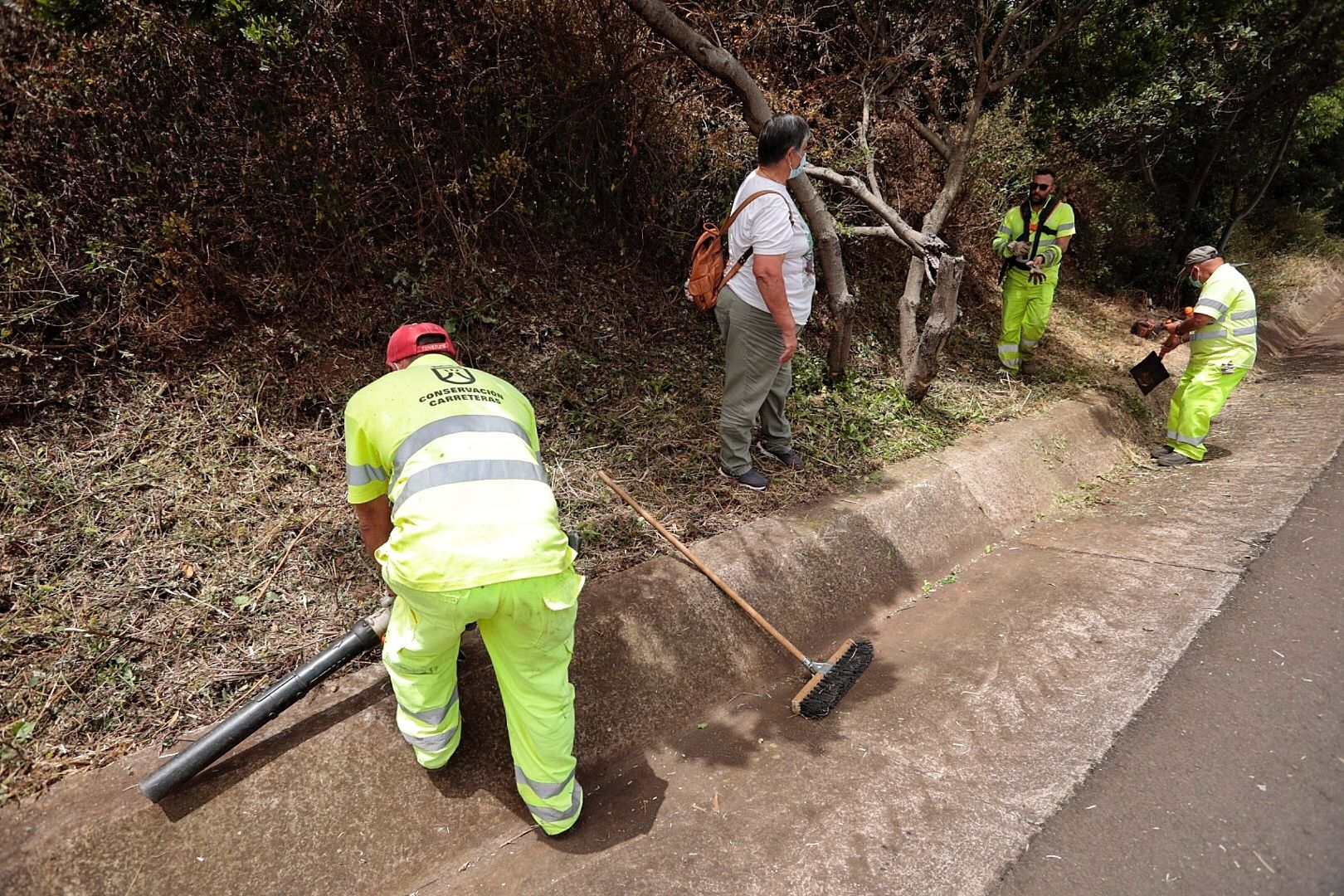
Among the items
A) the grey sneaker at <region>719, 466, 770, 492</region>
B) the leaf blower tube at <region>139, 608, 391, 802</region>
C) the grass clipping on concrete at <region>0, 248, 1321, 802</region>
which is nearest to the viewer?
the leaf blower tube at <region>139, 608, 391, 802</region>

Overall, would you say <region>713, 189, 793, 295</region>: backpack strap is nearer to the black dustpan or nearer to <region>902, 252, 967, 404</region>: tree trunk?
<region>902, 252, 967, 404</region>: tree trunk

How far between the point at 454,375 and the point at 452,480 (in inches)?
17.8

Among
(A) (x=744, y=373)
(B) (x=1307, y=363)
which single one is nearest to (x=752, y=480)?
(A) (x=744, y=373)

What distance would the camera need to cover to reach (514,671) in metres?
2.26

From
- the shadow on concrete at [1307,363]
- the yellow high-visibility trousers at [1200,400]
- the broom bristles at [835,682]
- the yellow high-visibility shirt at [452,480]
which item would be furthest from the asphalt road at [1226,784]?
the shadow on concrete at [1307,363]

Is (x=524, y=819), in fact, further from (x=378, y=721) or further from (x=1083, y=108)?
(x=1083, y=108)

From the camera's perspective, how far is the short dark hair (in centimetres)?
347

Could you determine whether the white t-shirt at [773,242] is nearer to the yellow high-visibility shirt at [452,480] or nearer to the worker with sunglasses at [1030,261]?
the yellow high-visibility shirt at [452,480]

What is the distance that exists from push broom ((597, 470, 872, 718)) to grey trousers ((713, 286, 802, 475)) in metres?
0.79

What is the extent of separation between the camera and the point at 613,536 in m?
3.53

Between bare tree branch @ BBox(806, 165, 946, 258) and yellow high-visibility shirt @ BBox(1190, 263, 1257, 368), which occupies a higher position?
bare tree branch @ BBox(806, 165, 946, 258)

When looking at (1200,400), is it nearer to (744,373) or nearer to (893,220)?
(893,220)

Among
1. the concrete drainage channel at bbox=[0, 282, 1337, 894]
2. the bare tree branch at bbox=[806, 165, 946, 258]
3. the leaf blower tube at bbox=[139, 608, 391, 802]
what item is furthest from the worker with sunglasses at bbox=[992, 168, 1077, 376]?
the leaf blower tube at bbox=[139, 608, 391, 802]

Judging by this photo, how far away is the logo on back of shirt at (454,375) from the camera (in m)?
2.32
